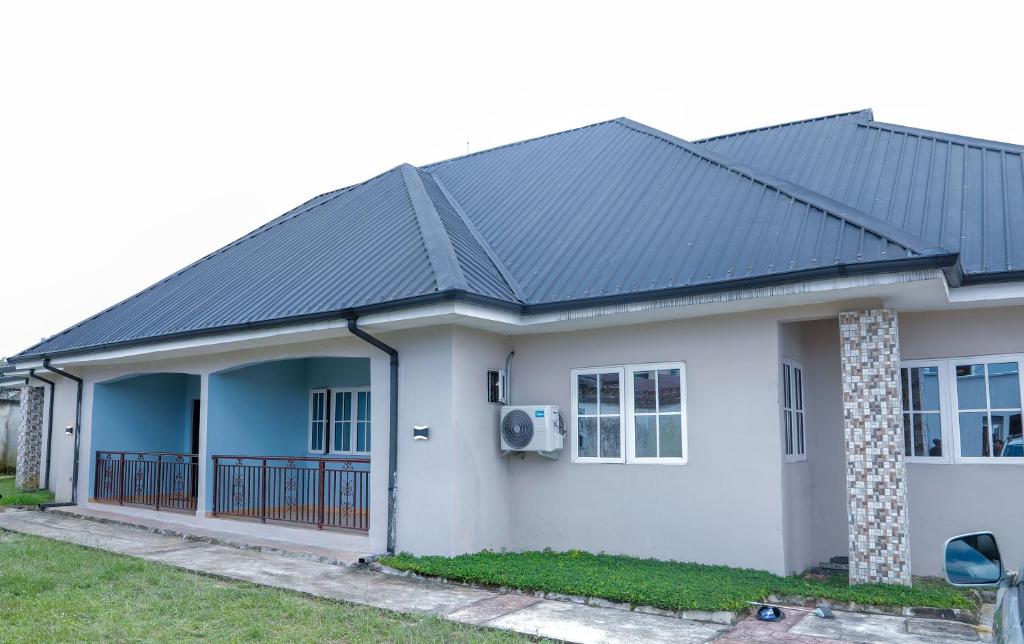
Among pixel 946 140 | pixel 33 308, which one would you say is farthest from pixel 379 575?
pixel 33 308

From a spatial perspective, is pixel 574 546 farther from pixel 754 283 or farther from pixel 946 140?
pixel 946 140

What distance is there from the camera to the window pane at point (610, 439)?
947cm

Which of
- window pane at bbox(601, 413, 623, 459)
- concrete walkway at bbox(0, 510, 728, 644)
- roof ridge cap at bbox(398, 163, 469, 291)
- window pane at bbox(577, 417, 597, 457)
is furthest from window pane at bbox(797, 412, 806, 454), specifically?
roof ridge cap at bbox(398, 163, 469, 291)

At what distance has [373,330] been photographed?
991cm

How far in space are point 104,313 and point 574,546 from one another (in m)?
Answer: 11.5

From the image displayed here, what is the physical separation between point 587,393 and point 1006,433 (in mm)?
4570

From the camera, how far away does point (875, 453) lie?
25.6ft

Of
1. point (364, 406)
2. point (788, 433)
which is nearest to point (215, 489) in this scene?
point (364, 406)

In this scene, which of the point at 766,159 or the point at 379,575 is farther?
the point at 766,159

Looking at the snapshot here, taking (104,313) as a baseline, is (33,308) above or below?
above

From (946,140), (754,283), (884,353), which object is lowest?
(884,353)

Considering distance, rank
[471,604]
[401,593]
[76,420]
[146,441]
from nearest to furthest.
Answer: [471,604], [401,593], [76,420], [146,441]

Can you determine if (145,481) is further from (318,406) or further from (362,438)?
(362,438)

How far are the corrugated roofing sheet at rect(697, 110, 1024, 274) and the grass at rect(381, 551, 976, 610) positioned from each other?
10.9ft
